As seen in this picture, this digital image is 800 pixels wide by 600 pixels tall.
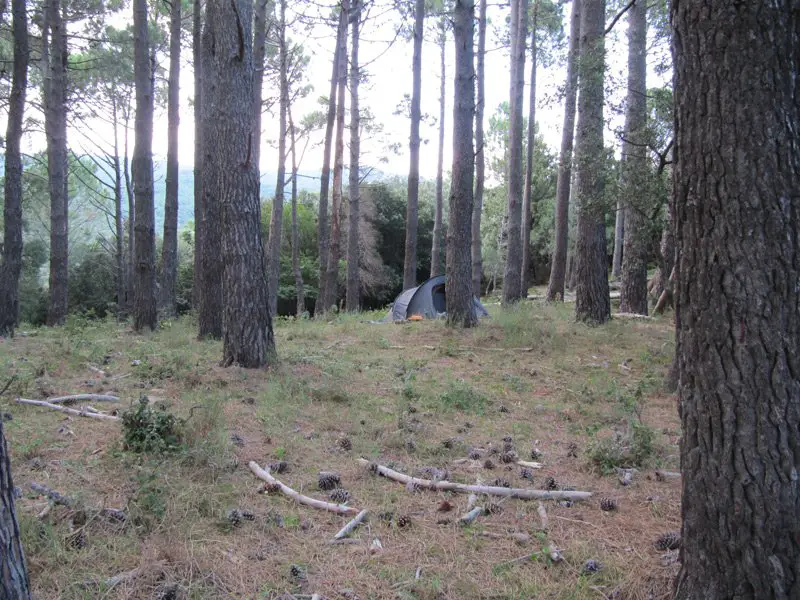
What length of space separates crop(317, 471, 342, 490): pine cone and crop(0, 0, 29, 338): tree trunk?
8.06 m

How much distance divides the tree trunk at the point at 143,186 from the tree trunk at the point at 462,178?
16.4 feet

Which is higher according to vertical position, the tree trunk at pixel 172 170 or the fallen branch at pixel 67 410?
the tree trunk at pixel 172 170

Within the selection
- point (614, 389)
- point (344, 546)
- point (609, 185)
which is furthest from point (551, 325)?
point (344, 546)

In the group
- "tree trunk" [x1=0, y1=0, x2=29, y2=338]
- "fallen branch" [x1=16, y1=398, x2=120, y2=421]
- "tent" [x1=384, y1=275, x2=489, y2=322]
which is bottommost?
"fallen branch" [x1=16, y1=398, x2=120, y2=421]

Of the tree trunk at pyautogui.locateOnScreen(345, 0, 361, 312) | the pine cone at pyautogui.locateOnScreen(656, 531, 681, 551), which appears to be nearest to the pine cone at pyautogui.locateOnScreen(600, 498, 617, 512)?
the pine cone at pyautogui.locateOnScreen(656, 531, 681, 551)

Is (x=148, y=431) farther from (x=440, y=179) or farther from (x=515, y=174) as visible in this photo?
(x=440, y=179)

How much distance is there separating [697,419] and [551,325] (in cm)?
715

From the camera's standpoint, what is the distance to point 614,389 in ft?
18.9

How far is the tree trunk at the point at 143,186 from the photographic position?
9570mm

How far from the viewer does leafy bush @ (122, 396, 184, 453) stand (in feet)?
11.6

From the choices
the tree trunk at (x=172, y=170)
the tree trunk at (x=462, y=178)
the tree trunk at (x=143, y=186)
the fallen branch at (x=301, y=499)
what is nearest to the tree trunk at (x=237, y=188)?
the fallen branch at (x=301, y=499)

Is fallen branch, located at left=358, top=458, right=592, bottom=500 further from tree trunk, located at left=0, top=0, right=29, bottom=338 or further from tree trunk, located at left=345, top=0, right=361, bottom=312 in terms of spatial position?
tree trunk, located at left=345, top=0, right=361, bottom=312

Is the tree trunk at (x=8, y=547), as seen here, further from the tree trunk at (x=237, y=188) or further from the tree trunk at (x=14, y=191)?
the tree trunk at (x=14, y=191)

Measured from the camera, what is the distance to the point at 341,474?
3.64 metres
